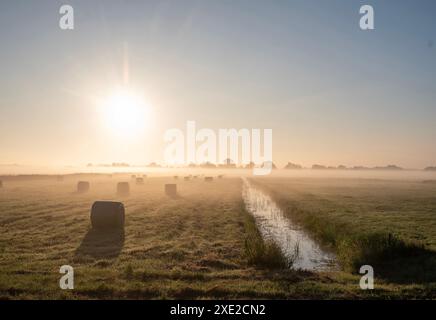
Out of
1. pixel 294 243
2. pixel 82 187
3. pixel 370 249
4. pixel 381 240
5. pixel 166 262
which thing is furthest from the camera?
pixel 82 187

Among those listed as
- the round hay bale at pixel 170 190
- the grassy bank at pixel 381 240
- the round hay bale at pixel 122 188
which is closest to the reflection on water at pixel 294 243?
the grassy bank at pixel 381 240

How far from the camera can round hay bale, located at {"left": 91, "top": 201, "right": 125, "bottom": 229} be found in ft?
72.4

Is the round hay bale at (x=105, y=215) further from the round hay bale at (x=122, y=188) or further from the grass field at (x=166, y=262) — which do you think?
the round hay bale at (x=122, y=188)

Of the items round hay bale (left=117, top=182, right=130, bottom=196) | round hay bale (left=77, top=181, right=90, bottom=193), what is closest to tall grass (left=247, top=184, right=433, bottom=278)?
round hay bale (left=117, top=182, right=130, bottom=196)

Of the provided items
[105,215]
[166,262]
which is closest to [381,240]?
[166,262]

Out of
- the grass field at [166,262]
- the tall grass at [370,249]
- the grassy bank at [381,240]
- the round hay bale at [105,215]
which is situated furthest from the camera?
the round hay bale at [105,215]

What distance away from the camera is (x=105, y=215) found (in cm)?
2205

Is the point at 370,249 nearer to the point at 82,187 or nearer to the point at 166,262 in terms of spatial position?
the point at 166,262

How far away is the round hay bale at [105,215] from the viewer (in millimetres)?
22078

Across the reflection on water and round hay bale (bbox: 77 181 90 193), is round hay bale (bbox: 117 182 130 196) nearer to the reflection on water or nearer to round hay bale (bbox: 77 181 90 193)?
round hay bale (bbox: 77 181 90 193)

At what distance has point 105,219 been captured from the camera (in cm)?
2205
